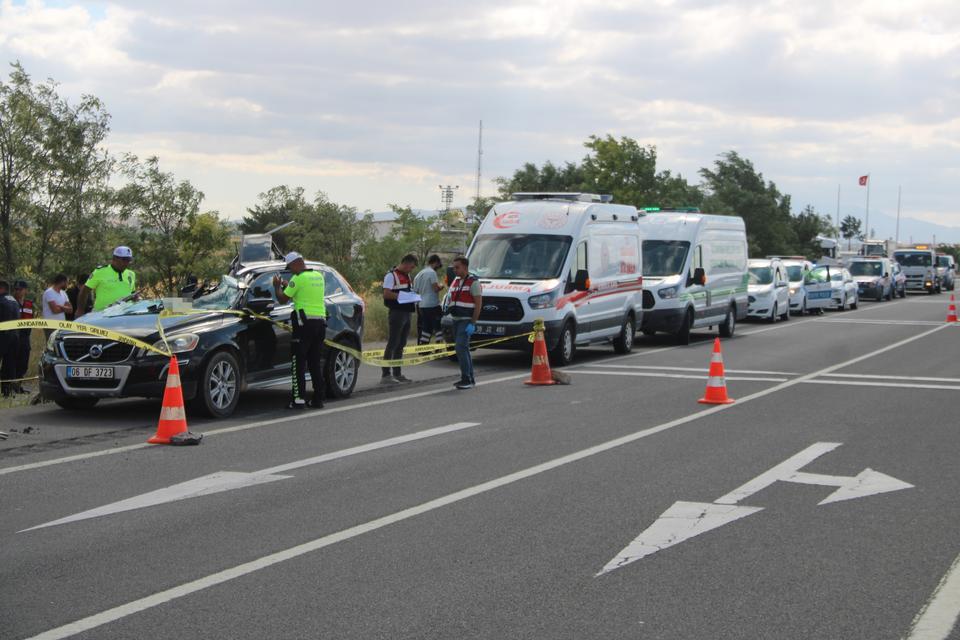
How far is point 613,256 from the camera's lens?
2114cm

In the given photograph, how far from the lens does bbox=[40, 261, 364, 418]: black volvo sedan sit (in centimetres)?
1209

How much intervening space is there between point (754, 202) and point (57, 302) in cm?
7162

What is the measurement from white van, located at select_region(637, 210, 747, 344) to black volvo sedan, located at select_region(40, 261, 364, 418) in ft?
38.4

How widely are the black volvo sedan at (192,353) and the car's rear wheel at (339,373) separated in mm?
645

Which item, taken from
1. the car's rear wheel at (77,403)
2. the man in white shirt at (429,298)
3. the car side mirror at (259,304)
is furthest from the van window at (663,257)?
the car's rear wheel at (77,403)

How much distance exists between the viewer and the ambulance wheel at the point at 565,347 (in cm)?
1906

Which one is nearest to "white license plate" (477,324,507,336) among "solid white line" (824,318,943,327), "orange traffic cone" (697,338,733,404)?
"orange traffic cone" (697,338,733,404)

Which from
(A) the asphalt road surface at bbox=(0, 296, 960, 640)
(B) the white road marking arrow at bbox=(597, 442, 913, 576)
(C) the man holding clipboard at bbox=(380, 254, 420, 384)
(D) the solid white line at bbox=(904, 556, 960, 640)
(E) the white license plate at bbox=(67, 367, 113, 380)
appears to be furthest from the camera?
(C) the man holding clipboard at bbox=(380, 254, 420, 384)

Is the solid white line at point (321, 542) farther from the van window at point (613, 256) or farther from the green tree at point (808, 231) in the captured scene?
the green tree at point (808, 231)

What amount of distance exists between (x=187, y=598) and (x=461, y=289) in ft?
34.6

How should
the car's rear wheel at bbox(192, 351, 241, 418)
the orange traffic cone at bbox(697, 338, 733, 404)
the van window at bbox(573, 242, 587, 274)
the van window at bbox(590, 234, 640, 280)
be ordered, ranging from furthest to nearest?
the van window at bbox(590, 234, 640, 280) → the van window at bbox(573, 242, 587, 274) → the orange traffic cone at bbox(697, 338, 733, 404) → the car's rear wheel at bbox(192, 351, 241, 418)

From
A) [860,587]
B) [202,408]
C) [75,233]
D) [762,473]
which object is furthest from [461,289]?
[75,233]

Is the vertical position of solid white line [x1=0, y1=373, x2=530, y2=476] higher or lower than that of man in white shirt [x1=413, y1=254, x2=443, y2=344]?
lower

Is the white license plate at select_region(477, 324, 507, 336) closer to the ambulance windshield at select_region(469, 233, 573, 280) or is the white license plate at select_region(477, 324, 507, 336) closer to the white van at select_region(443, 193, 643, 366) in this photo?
the white van at select_region(443, 193, 643, 366)
